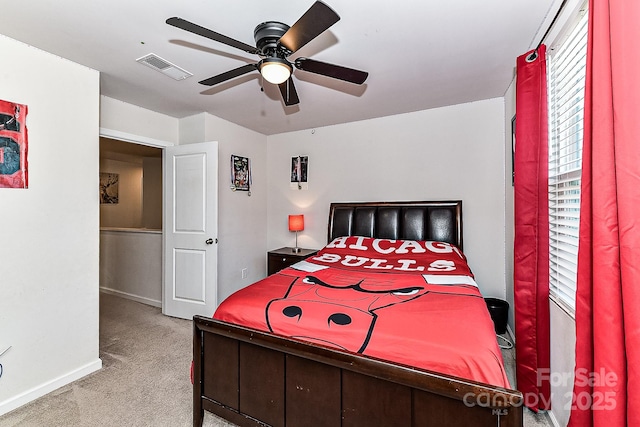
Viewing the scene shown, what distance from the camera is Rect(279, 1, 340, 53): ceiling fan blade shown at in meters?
1.26

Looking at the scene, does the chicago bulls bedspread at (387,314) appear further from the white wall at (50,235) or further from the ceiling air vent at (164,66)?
the ceiling air vent at (164,66)

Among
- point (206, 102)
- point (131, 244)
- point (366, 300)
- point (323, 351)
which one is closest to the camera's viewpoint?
point (323, 351)

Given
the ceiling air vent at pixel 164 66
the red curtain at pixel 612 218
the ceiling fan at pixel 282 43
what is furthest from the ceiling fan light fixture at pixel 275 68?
the red curtain at pixel 612 218

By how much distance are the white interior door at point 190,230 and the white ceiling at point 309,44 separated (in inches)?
26.7

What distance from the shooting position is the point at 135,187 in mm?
6332

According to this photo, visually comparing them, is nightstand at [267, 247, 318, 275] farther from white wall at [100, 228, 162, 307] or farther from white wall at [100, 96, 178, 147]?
white wall at [100, 96, 178, 147]

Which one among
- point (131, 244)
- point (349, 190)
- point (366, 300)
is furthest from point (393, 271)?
point (131, 244)

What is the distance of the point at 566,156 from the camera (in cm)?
169

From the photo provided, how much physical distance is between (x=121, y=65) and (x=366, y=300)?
2.68m

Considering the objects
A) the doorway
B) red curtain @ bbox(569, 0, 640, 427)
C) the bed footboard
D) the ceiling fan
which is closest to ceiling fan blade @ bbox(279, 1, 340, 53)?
the ceiling fan

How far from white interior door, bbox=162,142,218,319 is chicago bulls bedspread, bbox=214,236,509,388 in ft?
4.71

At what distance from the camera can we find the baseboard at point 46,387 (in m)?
1.97

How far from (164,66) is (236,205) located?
198 cm

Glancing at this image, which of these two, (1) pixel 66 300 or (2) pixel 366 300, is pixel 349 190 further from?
(1) pixel 66 300
